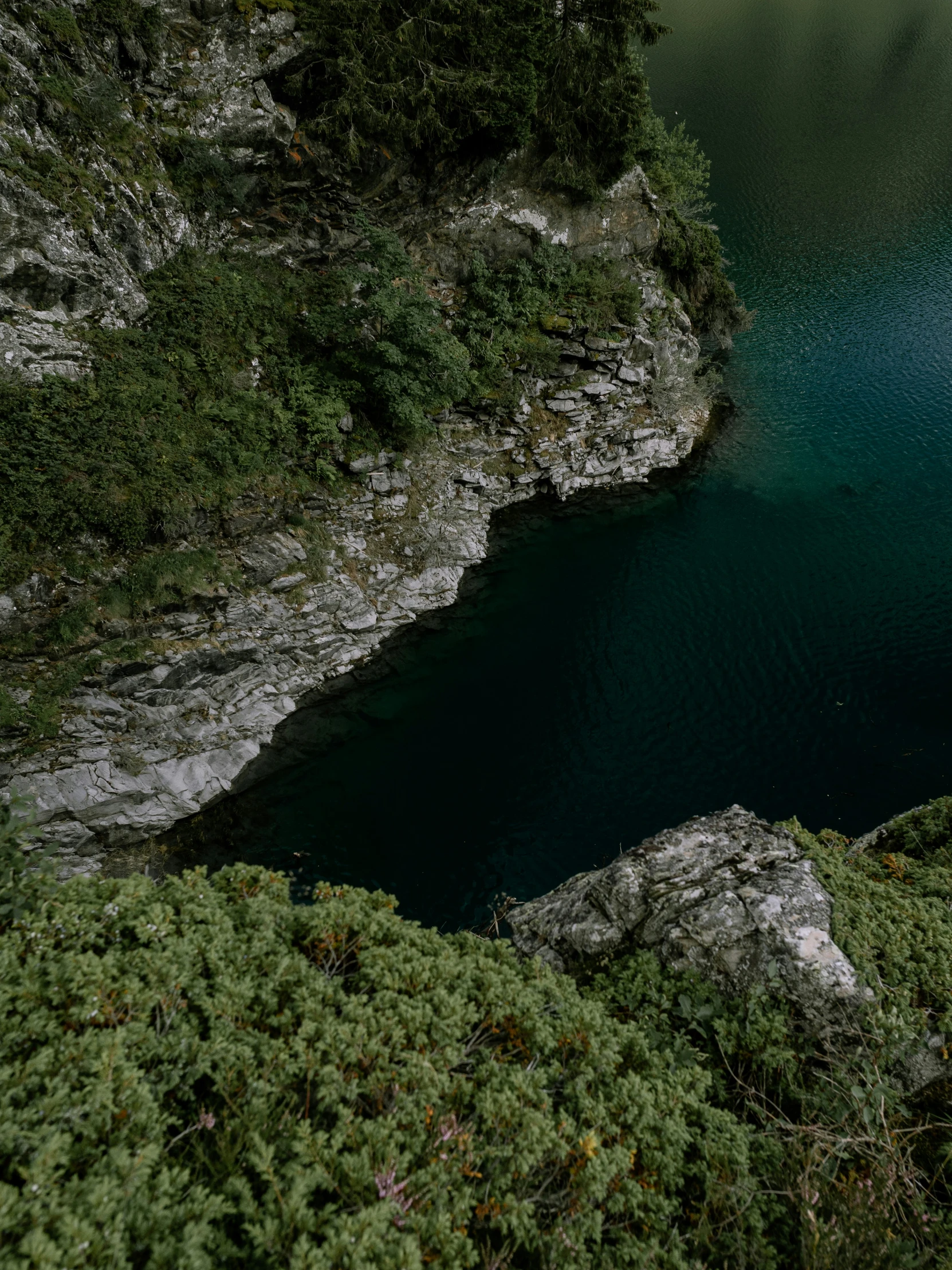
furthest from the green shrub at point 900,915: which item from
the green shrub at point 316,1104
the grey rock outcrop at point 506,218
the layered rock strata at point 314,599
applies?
the grey rock outcrop at point 506,218

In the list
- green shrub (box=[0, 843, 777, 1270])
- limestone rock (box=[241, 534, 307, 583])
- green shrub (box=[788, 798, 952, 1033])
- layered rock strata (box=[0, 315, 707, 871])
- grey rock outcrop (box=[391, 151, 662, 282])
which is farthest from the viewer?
grey rock outcrop (box=[391, 151, 662, 282])

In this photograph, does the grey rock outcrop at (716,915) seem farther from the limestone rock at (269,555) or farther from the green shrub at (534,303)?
the green shrub at (534,303)

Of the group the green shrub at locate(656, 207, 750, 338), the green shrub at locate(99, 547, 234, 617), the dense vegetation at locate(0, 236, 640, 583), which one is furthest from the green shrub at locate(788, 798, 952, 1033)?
the green shrub at locate(656, 207, 750, 338)

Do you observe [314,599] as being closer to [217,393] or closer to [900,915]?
[217,393]

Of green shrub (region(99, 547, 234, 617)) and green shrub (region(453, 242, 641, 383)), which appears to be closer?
green shrub (region(99, 547, 234, 617))

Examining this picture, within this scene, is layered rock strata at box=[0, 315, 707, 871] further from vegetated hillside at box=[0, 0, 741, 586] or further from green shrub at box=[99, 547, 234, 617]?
vegetated hillside at box=[0, 0, 741, 586]

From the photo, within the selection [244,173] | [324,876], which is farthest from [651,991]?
[244,173]

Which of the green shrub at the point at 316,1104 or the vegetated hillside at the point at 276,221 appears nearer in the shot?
the green shrub at the point at 316,1104

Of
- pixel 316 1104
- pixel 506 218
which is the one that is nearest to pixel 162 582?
pixel 316 1104
